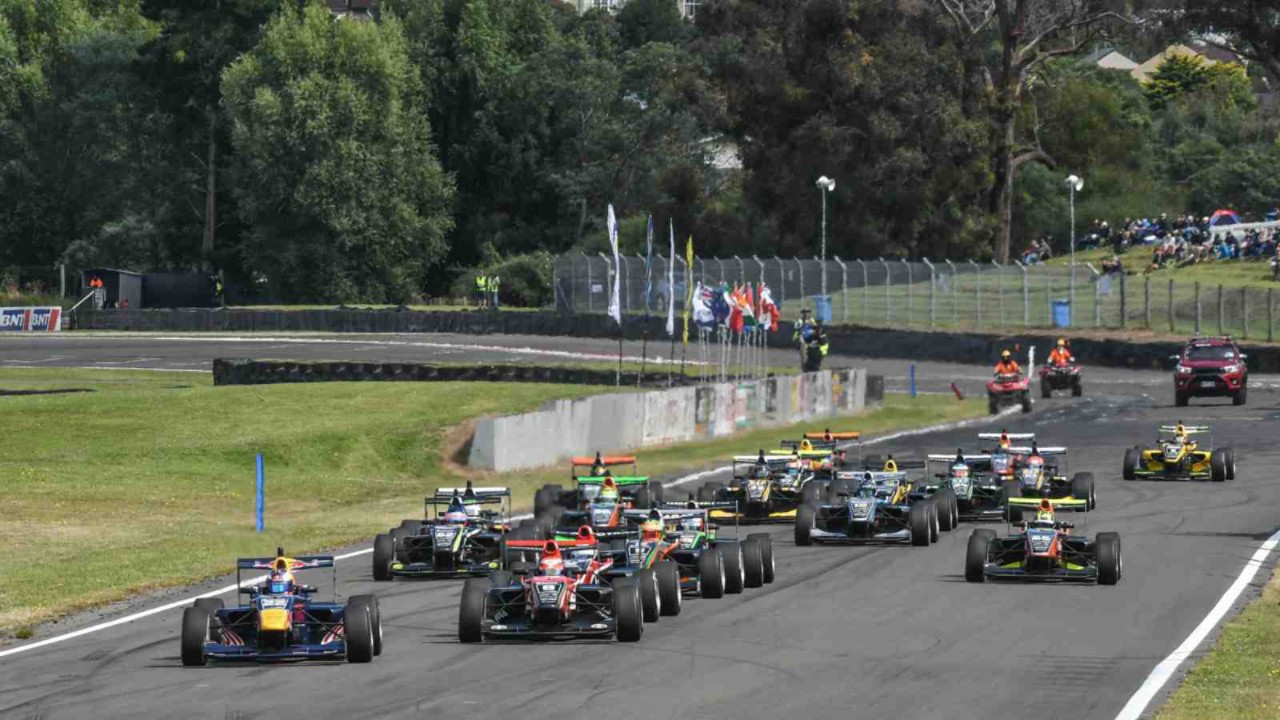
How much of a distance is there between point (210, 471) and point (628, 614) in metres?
21.5

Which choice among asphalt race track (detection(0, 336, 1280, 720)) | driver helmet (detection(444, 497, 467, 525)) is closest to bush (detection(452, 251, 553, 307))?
asphalt race track (detection(0, 336, 1280, 720))

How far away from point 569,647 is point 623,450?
82.9 feet

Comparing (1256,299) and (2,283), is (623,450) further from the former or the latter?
(2,283)

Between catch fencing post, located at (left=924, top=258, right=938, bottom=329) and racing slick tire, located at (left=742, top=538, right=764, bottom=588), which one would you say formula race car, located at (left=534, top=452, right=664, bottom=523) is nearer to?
racing slick tire, located at (left=742, top=538, right=764, bottom=588)

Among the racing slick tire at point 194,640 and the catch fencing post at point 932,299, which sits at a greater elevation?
the catch fencing post at point 932,299

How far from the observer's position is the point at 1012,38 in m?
100

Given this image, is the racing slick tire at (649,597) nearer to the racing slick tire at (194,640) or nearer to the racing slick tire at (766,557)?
the racing slick tire at (766,557)

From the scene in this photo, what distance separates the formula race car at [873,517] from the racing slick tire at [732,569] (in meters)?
5.11

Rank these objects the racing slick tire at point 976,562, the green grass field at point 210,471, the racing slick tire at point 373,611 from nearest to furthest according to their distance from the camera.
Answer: the racing slick tire at point 373,611 < the racing slick tire at point 976,562 < the green grass field at point 210,471

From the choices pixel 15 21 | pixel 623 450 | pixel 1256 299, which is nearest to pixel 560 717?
pixel 623 450

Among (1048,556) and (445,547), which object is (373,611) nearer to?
(445,547)

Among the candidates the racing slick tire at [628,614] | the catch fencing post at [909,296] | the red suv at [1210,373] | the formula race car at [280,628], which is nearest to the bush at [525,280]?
the catch fencing post at [909,296]

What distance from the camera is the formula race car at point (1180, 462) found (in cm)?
3797

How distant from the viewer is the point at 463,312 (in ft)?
286
